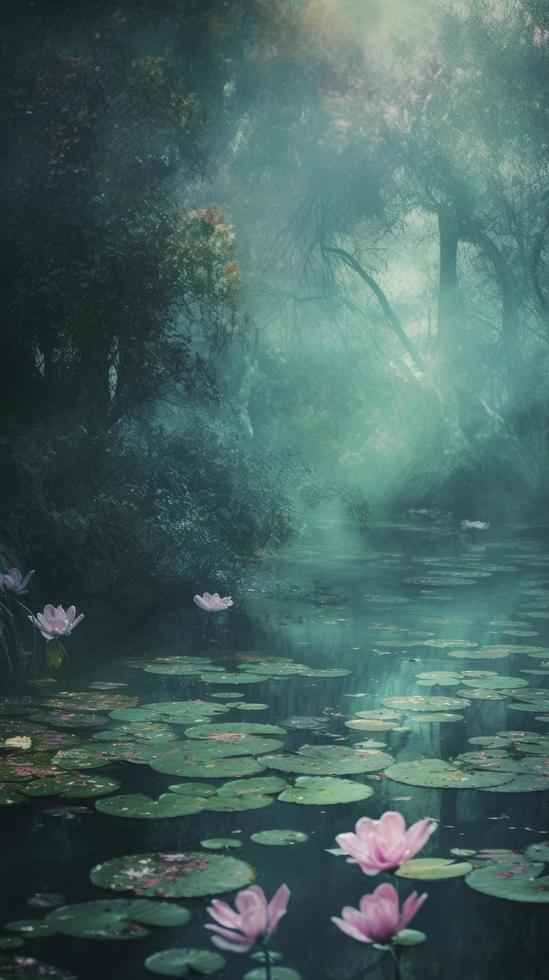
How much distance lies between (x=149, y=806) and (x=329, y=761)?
916 millimetres

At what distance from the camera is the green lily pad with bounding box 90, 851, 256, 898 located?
2.90m

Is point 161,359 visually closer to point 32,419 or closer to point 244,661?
point 32,419

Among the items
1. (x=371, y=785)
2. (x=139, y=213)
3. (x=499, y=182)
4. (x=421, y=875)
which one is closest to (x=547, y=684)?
(x=371, y=785)

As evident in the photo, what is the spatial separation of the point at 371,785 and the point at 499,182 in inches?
693

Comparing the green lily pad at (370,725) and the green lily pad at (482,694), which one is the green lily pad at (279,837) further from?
the green lily pad at (482,694)

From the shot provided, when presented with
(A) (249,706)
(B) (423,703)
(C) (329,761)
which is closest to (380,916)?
(C) (329,761)

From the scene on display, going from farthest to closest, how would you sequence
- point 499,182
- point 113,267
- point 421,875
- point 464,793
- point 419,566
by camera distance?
point 499,182
point 419,566
point 113,267
point 464,793
point 421,875

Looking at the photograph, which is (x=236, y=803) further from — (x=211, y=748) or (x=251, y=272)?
(x=251, y=272)

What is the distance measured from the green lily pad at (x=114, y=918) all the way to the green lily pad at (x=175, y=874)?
9 centimetres

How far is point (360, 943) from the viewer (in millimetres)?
2740

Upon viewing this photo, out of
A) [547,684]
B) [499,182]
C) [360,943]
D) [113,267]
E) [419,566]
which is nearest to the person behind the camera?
[360,943]

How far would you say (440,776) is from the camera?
4.04 m

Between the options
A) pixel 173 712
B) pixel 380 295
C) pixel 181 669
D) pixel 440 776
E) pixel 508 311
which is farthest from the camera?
pixel 508 311

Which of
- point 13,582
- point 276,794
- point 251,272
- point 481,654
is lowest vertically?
point 276,794
